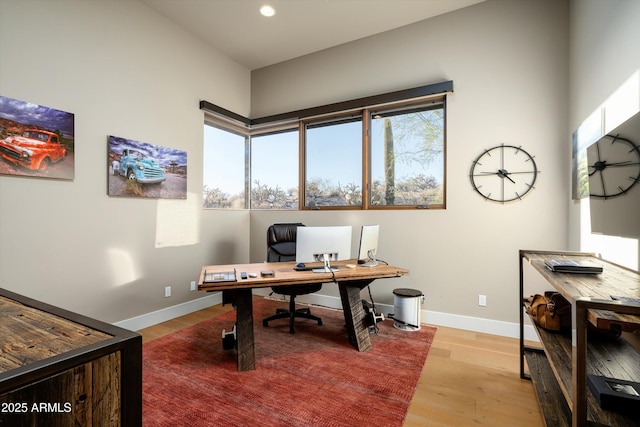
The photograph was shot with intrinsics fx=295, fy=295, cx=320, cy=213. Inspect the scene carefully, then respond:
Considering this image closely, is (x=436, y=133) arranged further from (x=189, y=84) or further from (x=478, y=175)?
(x=189, y=84)

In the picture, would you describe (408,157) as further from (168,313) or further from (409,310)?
(168,313)

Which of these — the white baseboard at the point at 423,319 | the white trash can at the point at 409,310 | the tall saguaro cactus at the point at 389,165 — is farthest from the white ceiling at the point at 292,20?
the white baseboard at the point at 423,319

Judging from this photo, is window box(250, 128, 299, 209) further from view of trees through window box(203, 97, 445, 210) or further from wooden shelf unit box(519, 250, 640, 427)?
wooden shelf unit box(519, 250, 640, 427)

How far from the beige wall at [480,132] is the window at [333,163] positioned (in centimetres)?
35

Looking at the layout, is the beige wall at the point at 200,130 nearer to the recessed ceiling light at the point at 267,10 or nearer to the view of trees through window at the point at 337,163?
the view of trees through window at the point at 337,163

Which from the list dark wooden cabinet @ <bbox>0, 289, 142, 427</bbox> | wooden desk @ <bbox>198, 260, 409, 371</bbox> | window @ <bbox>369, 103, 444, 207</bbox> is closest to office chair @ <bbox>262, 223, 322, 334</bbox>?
→ wooden desk @ <bbox>198, 260, 409, 371</bbox>

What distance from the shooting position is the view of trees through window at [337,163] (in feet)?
11.2

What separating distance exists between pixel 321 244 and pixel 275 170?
7.18 feet

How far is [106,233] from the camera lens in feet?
9.23

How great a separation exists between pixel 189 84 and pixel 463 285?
3927 millimetres

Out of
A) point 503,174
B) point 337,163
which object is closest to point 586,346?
point 503,174

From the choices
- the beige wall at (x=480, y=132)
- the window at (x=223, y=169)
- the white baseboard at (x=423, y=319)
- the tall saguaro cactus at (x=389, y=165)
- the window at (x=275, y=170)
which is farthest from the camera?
the window at (x=275, y=170)

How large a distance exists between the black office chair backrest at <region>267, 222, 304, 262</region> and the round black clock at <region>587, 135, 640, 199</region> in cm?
255

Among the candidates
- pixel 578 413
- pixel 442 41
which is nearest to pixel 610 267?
pixel 578 413
